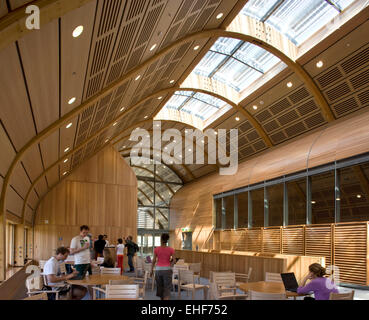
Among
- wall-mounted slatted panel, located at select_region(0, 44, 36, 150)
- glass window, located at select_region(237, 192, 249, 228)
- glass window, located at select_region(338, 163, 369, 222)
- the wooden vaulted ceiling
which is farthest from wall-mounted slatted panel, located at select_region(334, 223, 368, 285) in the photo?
wall-mounted slatted panel, located at select_region(0, 44, 36, 150)

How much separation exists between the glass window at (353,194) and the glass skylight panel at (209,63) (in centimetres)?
666

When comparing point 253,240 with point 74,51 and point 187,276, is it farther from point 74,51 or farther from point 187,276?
point 74,51

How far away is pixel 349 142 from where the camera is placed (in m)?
12.2

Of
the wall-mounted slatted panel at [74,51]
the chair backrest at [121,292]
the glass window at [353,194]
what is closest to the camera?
the wall-mounted slatted panel at [74,51]

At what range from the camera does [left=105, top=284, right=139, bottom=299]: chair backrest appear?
5363mm

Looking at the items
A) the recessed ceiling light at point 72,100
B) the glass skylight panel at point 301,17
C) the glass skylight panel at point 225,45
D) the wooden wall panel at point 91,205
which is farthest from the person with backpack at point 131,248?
the glass skylight panel at point 301,17

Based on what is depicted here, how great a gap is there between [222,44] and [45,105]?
9.43 m

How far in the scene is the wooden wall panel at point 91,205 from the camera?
17906 mm

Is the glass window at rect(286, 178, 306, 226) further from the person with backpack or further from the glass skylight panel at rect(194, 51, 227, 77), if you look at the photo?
the person with backpack

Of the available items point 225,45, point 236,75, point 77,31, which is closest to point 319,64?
point 225,45

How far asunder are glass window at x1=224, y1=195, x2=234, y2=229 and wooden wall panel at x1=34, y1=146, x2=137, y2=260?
4.92 m

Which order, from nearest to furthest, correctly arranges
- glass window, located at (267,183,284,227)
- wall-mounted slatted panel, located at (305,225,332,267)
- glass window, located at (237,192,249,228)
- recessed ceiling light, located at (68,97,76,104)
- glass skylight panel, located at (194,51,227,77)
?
recessed ceiling light, located at (68,97,76,104), wall-mounted slatted panel, located at (305,225,332,267), glass skylight panel, located at (194,51,227,77), glass window, located at (267,183,284,227), glass window, located at (237,192,249,228)

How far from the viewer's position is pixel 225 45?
1478cm

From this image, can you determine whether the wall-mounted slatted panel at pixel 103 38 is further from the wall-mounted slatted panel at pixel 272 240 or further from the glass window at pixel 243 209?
the glass window at pixel 243 209
